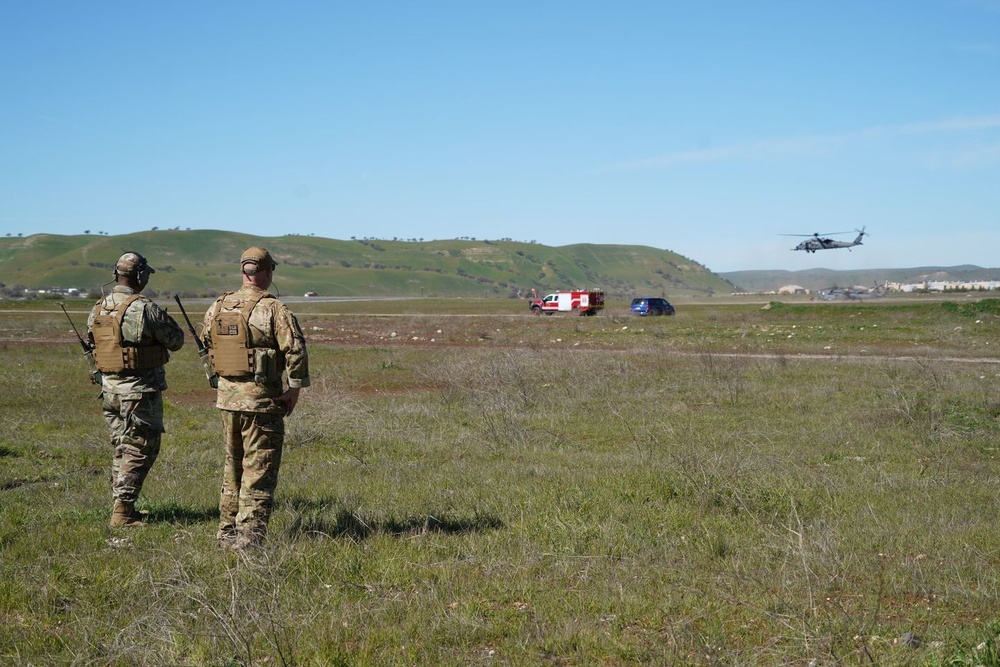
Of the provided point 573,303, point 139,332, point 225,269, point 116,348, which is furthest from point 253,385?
point 225,269

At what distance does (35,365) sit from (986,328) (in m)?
33.8

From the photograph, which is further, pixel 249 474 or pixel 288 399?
pixel 288 399

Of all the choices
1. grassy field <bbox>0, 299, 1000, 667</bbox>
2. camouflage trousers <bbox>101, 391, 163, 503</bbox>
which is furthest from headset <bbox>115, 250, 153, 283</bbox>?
grassy field <bbox>0, 299, 1000, 667</bbox>

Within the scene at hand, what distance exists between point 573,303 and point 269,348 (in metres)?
50.1

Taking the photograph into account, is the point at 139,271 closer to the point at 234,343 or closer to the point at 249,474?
the point at 234,343

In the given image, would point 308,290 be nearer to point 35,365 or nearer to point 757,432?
point 35,365

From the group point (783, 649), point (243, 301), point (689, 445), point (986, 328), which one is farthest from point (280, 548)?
point (986, 328)

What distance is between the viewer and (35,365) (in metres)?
22.3

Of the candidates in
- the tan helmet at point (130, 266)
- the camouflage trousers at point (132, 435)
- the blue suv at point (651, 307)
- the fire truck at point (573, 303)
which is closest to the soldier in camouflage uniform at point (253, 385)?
the camouflage trousers at point (132, 435)

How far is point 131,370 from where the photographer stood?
705 centimetres

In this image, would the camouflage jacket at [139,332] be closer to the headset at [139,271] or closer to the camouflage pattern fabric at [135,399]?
the camouflage pattern fabric at [135,399]

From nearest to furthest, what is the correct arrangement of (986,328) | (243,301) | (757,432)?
(243,301)
(757,432)
(986,328)

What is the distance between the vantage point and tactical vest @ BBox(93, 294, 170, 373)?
7.02 m

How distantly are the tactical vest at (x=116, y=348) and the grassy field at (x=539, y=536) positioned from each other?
1.29m
